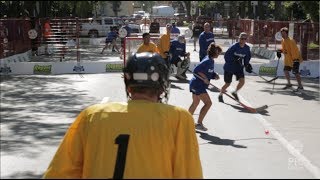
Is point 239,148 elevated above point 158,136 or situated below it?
below

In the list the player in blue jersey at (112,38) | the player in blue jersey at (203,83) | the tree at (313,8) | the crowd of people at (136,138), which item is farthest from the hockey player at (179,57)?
the tree at (313,8)

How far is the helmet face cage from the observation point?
2826 mm

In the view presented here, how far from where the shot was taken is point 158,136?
269 cm

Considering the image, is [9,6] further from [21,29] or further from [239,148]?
[239,148]

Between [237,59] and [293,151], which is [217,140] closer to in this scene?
[293,151]

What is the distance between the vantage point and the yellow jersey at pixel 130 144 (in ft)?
8.61

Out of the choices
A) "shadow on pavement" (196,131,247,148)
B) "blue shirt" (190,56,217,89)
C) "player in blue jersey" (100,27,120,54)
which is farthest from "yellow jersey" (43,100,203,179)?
"player in blue jersey" (100,27,120,54)

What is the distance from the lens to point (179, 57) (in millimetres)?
18422

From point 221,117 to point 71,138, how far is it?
8.81 m

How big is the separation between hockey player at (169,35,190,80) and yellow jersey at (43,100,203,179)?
50.8ft

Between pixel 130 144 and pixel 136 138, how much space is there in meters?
0.04

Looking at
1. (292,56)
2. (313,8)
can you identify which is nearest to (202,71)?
(292,56)

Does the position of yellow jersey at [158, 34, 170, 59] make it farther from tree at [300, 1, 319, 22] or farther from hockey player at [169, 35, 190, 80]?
tree at [300, 1, 319, 22]

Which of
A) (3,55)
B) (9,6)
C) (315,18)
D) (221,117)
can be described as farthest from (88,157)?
(9,6)
